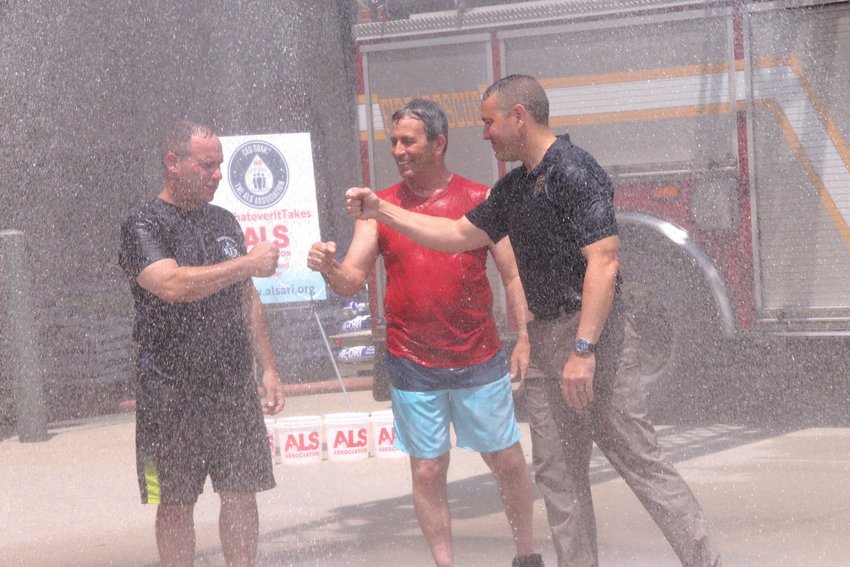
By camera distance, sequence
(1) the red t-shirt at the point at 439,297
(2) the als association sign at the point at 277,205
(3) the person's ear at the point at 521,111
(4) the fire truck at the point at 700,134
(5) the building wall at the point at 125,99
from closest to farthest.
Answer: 1. (3) the person's ear at the point at 521,111
2. (1) the red t-shirt at the point at 439,297
3. (4) the fire truck at the point at 700,134
4. (2) the als association sign at the point at 277,205
5. (5) the building wall at the point at 125,99

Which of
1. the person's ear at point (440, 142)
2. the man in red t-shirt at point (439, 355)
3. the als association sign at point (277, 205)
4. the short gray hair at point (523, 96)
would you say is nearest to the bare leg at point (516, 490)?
the man in red t-shirt at point (439, 355)

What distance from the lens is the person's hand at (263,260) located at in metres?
4.83

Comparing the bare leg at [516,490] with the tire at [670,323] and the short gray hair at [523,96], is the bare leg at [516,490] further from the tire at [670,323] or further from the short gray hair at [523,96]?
the tire at [670,323]

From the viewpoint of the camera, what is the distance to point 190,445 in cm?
489

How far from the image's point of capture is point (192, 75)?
15727mm

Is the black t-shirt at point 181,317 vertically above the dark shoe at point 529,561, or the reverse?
the black t-shirt at point 181,317

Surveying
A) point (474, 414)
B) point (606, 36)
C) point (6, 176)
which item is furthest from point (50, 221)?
point (474, 414)

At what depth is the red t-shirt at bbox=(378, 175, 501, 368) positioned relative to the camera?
523 cm

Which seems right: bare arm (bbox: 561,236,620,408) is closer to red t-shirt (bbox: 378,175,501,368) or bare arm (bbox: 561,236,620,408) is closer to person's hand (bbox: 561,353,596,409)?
person's hand (bbox: 561,353,596,409)

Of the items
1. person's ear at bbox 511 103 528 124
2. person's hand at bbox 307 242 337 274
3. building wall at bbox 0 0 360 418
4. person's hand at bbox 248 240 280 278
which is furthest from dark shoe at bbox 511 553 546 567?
building wall at bbox 0 0 360 418

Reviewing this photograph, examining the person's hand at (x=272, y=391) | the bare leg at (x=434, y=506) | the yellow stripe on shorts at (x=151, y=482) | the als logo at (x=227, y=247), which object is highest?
the als logo at (x=227, y=247)

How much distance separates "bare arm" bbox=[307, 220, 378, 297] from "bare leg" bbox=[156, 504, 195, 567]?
3.02ft

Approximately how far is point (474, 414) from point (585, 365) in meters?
0.83

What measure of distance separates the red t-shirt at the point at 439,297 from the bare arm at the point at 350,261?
2.1 inches
